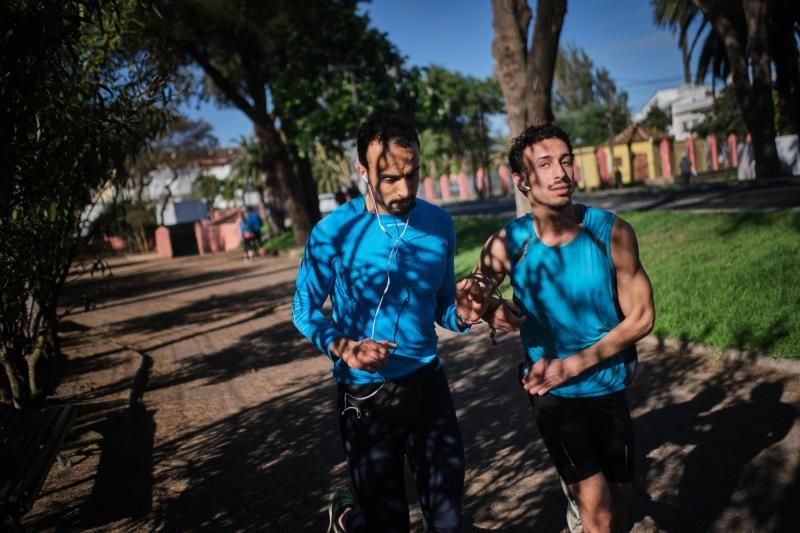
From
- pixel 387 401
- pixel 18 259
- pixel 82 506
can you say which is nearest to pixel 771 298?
pixel 387 401

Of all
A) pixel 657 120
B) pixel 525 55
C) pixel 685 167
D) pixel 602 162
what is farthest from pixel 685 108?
pixel 525 55

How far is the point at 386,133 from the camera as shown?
2.66 metres

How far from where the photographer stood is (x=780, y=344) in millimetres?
5762

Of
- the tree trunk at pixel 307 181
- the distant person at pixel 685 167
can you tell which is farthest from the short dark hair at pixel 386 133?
the distant person at pixel 685 167

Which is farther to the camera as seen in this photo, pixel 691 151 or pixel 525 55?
pixel 691 151

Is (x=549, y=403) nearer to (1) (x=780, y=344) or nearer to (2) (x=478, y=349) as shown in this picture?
(1) (x=780, y=344)

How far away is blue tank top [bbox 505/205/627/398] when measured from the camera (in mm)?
2727

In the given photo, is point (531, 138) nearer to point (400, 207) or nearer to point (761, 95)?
point (400, 207)

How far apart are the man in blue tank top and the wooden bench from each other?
2695 mm

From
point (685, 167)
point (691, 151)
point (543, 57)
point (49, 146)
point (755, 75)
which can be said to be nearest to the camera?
point (49, 146)

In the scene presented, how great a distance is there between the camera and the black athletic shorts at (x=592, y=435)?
2734 millimetres

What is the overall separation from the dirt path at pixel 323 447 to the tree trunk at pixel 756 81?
1508 cm

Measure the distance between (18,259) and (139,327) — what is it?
336 inches

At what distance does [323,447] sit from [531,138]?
3.58 m
